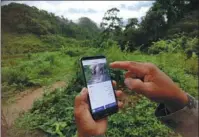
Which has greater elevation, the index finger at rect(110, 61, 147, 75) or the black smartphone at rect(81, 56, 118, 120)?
the index finger at rect(110, 61, 147, 75)

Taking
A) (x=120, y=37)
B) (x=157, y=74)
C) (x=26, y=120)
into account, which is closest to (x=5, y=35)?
(x=26, y=120)

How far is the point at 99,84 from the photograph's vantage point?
80 centimetres

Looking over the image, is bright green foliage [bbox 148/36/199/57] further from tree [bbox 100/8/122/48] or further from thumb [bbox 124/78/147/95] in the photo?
thumb [bbox 124/78/147/95]

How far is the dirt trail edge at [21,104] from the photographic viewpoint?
1363mm

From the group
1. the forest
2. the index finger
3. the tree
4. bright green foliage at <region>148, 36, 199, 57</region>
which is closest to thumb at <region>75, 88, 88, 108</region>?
the index finger

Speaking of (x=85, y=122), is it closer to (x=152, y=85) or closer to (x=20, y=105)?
(x=152, y=85)

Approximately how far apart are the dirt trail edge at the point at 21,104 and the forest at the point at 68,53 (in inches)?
0.5

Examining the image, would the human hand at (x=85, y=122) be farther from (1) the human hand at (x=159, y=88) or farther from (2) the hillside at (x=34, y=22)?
(2) the hillside at (x=34, y=22)

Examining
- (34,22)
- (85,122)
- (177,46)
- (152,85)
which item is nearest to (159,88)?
(152,85)

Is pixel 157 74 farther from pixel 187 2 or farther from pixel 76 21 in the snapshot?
pixel 187 2

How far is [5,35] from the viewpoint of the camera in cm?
132

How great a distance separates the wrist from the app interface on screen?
0.20 meters

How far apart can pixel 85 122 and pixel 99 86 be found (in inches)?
5.8

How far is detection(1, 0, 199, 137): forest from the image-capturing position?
1.35m
